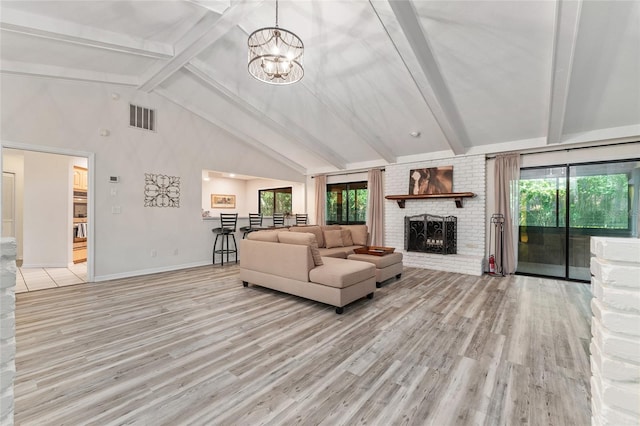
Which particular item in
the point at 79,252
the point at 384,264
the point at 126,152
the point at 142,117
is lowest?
the point at 79,252

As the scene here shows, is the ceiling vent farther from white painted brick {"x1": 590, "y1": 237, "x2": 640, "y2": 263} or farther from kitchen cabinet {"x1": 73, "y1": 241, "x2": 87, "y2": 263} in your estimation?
white painted brick {"x1": 590, "y1": 237, "x2": 640, "y2": 263}

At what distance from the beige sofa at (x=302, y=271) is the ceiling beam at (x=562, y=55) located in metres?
3.05

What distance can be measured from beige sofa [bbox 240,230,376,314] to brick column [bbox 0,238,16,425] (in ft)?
8.56

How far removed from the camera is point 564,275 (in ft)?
16.0

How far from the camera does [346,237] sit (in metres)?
5.89

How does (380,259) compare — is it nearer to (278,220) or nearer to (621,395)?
(621,395)

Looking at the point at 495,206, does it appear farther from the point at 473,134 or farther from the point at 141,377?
the point at 141,377

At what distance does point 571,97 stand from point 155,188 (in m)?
6.76

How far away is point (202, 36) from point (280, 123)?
233 cm

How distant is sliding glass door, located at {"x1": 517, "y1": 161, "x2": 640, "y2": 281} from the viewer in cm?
441

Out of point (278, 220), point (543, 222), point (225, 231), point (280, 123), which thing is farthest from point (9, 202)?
point (543, 222)

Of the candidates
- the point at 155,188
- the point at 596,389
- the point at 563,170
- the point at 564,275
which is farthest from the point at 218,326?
the point at 563,170

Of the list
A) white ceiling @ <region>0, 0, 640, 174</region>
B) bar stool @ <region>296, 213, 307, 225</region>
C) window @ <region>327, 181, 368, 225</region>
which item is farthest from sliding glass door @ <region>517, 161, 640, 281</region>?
bar stool @ <region>296, 213, 307, 225</region>

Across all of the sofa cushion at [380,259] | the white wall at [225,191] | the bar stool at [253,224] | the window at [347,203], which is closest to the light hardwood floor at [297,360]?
the sofa cushion at [380,259]
